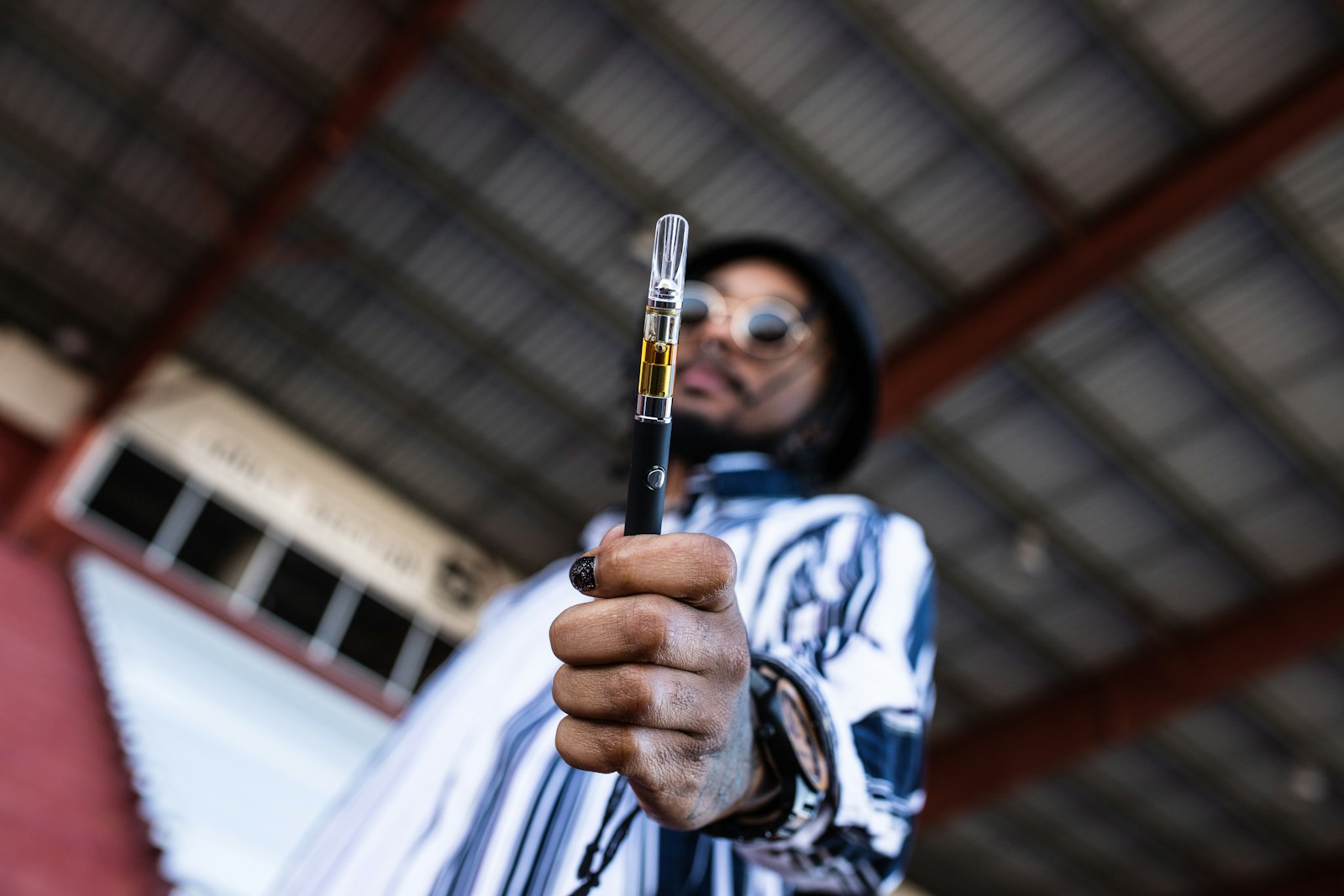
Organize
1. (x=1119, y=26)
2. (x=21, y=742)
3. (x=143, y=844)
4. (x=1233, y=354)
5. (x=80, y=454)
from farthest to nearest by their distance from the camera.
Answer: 1. (x=80, y=454)
2. (x=1233, y=354)
3. (x=1119, y=26)
4. (x=21, y=742)
5. (x=143, y=844)

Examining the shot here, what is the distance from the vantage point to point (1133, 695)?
10891 millimetres

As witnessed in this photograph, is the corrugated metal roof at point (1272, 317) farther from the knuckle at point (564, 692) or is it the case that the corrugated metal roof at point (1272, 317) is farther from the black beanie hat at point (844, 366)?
the knuckle at point (564, 692)

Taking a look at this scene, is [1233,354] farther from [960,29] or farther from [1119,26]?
[960,29]

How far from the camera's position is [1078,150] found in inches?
313

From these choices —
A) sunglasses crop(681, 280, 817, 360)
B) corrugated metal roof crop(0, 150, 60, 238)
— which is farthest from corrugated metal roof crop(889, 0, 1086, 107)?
corrugated metal roof crop(0, 150, 60, 238)

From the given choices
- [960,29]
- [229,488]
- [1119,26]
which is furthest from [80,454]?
[1119,26]

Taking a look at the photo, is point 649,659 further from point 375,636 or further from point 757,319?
point 375,636

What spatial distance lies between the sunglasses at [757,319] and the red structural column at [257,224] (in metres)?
6.82

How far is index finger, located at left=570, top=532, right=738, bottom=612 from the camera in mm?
696

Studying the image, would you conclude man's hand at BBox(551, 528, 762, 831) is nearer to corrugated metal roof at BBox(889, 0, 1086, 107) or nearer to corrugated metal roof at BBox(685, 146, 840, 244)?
corrugated metal roof at BBox(889, 0, 1086, 107)

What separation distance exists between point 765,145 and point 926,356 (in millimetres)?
2152

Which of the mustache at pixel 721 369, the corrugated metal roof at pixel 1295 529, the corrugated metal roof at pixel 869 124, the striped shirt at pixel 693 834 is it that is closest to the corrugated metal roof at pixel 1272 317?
the corrugated metal roof at pixel 1295 529

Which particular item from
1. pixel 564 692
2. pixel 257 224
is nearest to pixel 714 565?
pixel 564 692

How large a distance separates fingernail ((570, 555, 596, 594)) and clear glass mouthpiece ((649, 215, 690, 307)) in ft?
0.59
